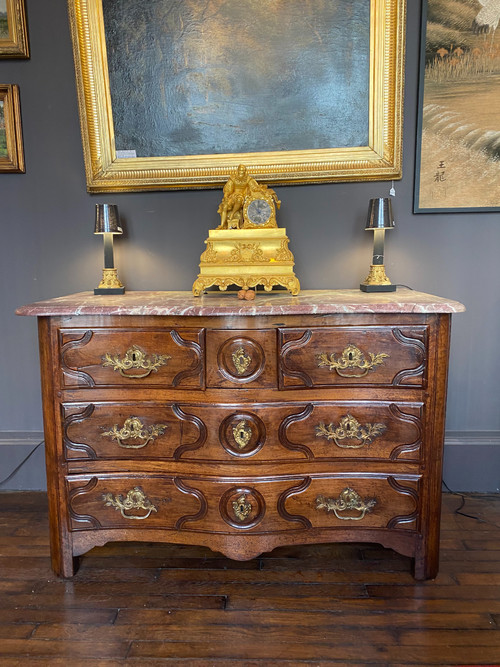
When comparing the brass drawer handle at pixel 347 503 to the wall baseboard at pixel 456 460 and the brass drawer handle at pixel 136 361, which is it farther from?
the wall baseboard at pixel 456 460

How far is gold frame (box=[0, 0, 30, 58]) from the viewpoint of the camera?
2197 millimetres

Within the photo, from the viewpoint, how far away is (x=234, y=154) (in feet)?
7.39

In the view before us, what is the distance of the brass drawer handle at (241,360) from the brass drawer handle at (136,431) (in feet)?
1.27

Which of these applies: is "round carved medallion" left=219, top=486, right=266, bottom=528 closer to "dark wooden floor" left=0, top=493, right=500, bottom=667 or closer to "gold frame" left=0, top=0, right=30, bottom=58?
"dark wooden floor" left=0, top=493, right=500, bottom=667

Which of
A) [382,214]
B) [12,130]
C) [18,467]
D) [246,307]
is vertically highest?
[12,130]

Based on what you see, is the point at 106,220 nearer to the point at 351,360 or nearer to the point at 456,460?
the point at 351,360

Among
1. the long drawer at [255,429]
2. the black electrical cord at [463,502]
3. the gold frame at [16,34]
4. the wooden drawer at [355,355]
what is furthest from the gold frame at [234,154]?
the black electrical cord at [463,502]

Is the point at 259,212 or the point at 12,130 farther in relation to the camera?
the point at 12,130

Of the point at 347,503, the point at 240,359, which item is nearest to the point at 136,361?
the point at 240,359

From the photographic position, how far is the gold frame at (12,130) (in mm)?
2289

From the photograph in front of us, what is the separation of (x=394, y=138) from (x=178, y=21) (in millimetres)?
1221

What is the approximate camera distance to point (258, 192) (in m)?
2.00

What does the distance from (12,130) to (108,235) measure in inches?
31.8

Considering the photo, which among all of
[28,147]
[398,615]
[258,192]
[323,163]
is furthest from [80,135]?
[398,615]
